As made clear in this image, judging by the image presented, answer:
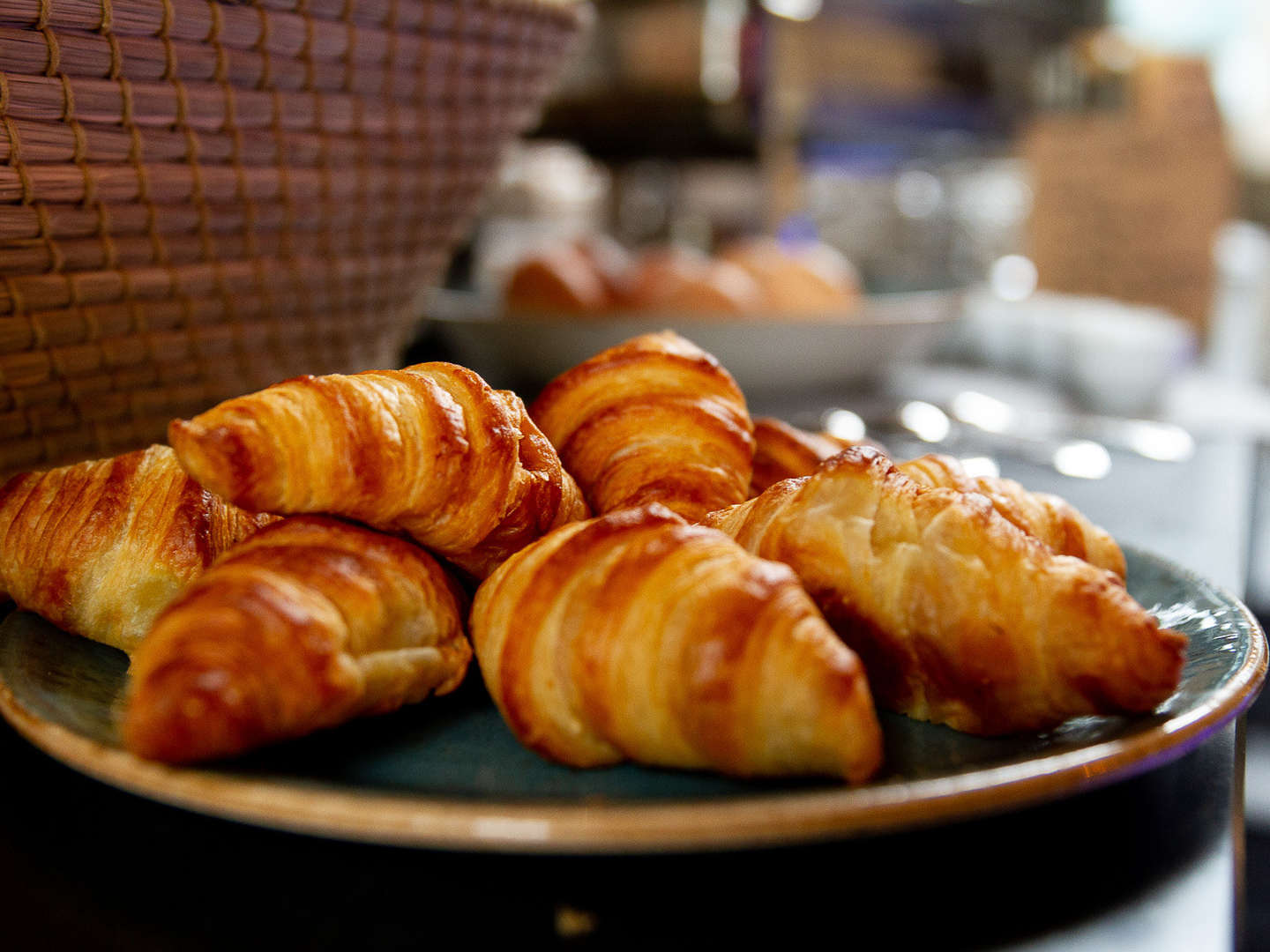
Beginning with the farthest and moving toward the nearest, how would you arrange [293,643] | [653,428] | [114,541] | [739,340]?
1. [739,340]
2. [653,428]
3. [114,541]
4. [293,643]

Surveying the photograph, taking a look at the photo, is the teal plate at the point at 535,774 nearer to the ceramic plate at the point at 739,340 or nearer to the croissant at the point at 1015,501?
the croissant at the point at 1015,501

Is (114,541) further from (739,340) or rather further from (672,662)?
(739,340)

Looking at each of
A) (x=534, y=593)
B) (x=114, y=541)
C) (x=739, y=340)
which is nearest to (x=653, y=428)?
(x=534, y=593)

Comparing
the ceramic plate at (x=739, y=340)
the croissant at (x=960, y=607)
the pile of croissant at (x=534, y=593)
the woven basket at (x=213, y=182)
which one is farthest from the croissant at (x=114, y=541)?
the ceramic plate at (x=739, y=340)

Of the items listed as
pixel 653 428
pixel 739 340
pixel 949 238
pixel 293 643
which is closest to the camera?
pixel 293 643

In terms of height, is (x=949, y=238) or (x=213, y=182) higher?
(x=213, y=182)

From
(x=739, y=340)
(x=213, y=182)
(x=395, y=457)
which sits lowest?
(x=739, y=340)

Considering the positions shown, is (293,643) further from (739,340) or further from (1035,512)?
(739,340)

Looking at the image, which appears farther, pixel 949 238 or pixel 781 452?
pixel 949 238
